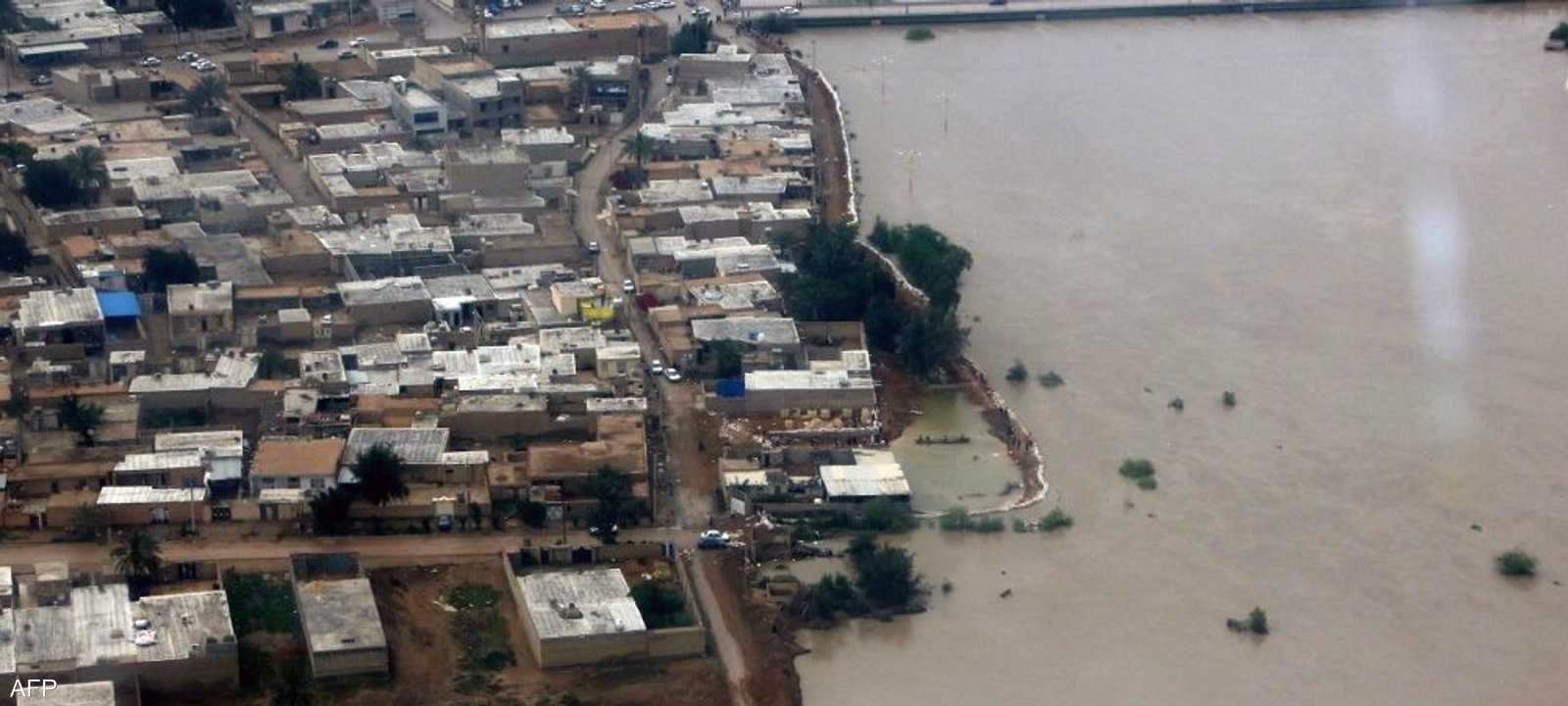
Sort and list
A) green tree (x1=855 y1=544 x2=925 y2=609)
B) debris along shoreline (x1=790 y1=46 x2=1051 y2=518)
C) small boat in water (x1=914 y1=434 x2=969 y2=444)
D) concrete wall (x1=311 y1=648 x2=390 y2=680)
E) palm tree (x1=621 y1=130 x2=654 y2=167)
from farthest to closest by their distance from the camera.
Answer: palm tree (x1=621 y1=130 x2=654 y2=167) → small boat in water (x1=914 y1=434 x2=969 y2=444) → debris along shoreline (x1=790 y1=46 x2=1051 y2=518) → green tree (x1=855 y1=544 x2=925 y2=609) → concrete wall (x1=311 y1=648 x2=390 y2=680)

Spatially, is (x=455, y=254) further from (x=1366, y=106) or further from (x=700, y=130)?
(x=1366, y=106)

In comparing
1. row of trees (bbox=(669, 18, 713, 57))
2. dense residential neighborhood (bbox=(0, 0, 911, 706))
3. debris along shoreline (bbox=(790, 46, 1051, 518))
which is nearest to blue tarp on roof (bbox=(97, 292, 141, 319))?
dense residential neighborhood (bbox=(0, 0, 911, 706))

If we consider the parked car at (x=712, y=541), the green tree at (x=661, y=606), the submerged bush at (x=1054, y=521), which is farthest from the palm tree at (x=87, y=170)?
the submerged bush at (x=1054, y=521)

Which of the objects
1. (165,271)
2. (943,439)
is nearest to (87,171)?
(165,271)

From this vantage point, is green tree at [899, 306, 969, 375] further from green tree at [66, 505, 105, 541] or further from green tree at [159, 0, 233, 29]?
green tree at [159, 0, 233, 29]

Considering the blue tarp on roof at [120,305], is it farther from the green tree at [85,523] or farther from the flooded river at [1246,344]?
the flooded river at [1246,344]

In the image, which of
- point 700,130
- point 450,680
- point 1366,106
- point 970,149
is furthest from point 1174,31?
point 450,680
